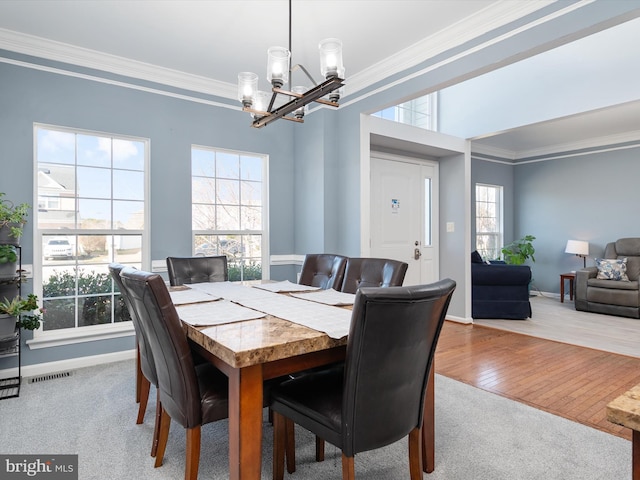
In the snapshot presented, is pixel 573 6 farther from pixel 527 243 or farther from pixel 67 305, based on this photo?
pixel 527 243

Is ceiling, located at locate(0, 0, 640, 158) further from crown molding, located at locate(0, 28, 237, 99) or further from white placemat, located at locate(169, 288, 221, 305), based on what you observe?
white placemat, located at locate(169, 288, 221, 305)

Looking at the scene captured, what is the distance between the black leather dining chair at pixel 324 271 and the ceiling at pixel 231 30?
5.83 ft

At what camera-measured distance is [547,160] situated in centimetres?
699

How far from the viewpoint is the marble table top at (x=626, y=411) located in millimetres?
658

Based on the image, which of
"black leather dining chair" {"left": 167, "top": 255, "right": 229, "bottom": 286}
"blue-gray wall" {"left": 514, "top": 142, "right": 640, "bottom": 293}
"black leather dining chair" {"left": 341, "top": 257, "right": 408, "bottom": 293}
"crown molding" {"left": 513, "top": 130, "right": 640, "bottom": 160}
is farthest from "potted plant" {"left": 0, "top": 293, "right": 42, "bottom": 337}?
"crown molding" {"left": 513, "top": 130, "right": 640, "bottom": 160}

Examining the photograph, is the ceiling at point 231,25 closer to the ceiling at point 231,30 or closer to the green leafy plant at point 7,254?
the ceiling at point 231,30

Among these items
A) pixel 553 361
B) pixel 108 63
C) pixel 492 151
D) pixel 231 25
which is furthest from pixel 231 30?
pixel 492 151

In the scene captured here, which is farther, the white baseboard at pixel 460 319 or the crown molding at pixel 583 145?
the crown molding at pixel 583 145

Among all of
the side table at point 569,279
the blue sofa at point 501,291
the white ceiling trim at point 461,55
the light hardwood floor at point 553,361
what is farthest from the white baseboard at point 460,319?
the white ceiling trim at point 461,55

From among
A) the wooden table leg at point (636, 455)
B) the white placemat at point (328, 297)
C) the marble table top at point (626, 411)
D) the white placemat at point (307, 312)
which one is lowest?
the wooden table leg at point (636, 455)

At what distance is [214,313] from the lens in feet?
5.91

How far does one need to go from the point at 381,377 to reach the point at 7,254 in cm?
288

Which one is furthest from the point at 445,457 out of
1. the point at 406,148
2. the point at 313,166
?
the point at 406,148

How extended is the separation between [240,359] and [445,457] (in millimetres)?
1341
